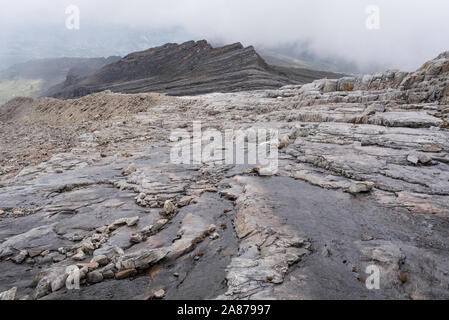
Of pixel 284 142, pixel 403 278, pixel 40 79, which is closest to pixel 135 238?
pixel 403 278

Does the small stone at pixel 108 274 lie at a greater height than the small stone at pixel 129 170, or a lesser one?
lesser

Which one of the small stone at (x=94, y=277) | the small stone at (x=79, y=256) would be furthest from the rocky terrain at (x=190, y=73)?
the small stone at (x=94, y=277)

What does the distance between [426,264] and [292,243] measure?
287 cm

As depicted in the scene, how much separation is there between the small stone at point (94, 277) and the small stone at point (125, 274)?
1.12 feet

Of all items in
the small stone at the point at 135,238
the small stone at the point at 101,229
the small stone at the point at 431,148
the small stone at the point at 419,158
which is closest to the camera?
the small stone at the point at 135,238

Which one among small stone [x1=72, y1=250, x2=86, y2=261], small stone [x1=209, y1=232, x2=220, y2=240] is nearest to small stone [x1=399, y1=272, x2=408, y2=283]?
small stone [x1=209, y1=232, x2=220, y2=240]

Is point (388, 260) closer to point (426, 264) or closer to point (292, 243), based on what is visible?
point (426, 264)

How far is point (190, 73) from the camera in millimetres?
59844

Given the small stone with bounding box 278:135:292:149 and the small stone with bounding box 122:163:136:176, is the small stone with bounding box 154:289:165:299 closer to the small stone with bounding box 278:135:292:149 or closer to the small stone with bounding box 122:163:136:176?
the small stone with bounding box 122:163:136:176

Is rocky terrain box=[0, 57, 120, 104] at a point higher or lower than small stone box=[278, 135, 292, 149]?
higher

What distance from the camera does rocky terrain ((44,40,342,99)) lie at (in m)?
48.7

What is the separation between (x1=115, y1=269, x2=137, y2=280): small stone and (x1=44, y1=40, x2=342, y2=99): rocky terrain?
1626 inches

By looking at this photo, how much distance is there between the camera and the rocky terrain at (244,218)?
524 centimetres

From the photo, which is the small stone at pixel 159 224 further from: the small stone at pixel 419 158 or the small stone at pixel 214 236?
the small stone at pixel 419 158
